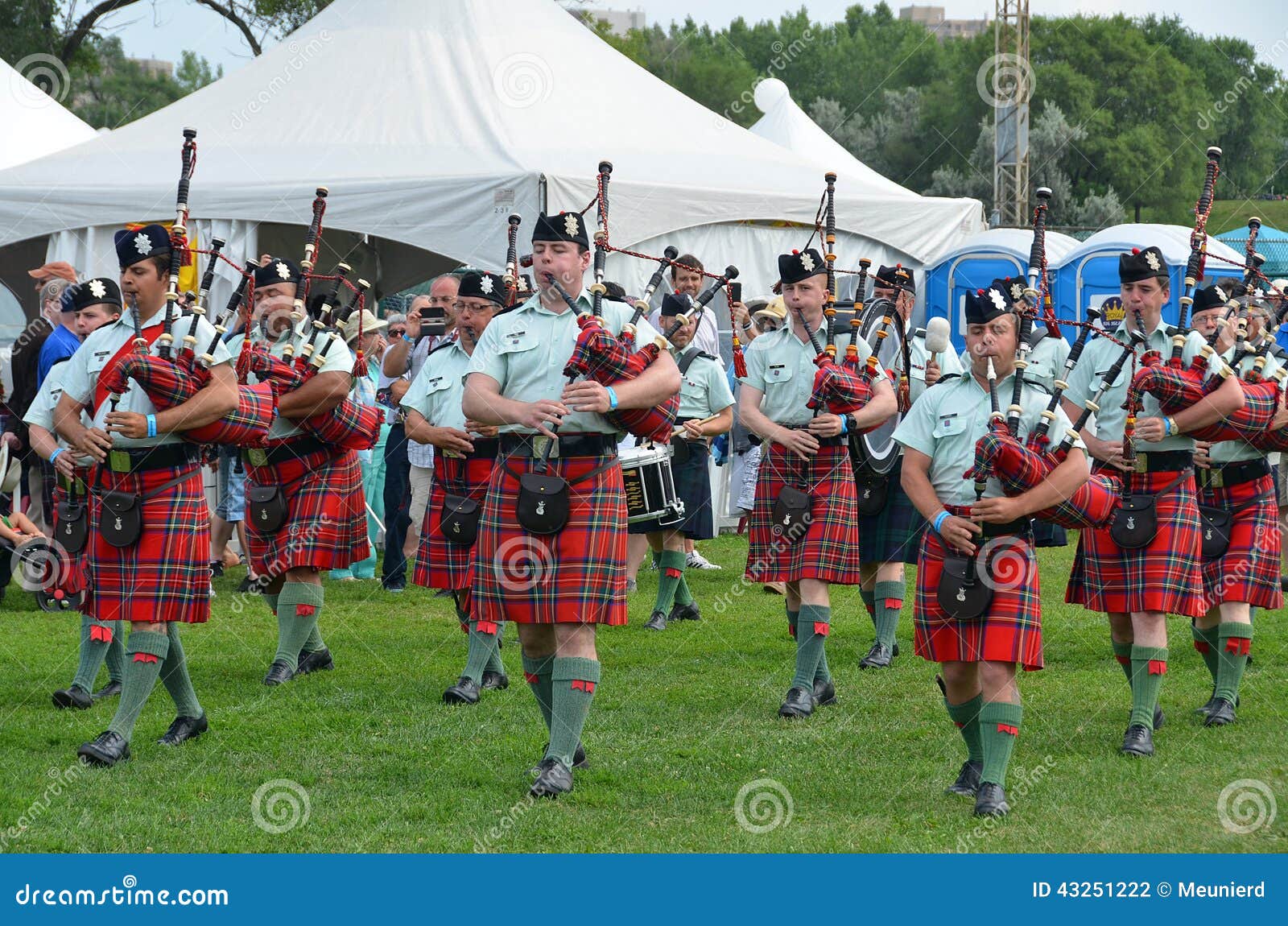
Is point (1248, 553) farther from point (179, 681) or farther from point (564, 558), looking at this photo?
point (179, 681)

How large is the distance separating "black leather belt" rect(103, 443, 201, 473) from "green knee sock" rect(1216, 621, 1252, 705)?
3243mm

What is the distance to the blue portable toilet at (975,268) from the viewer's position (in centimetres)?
1374

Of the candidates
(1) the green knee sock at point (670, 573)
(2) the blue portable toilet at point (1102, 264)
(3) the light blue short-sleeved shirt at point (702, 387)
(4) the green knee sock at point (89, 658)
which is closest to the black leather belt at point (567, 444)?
(4) the green knee sock at point (89, 658)

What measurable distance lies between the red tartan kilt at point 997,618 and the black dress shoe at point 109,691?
285 centimetres

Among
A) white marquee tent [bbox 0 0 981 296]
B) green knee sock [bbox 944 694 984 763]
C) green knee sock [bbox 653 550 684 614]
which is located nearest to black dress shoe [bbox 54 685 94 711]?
green knee sock [bbox 653 550 684 614]

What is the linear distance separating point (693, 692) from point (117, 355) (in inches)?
87.9

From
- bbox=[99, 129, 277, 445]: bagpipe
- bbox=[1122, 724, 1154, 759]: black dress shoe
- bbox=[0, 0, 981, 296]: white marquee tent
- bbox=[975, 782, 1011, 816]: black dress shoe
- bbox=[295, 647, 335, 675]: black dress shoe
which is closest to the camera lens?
bbox=[975, 782, 1011, 816]: black dress shoe

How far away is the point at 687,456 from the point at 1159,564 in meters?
3.04

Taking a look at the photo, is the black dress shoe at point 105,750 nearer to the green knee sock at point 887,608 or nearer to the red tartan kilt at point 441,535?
the red tartan kilt at point 441,535

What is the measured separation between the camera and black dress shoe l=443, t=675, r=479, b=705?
5.28 m

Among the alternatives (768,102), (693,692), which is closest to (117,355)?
(693,692)

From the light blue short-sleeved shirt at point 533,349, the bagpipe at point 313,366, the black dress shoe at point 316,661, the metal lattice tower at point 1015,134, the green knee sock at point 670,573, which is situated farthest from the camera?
the metal lattice tower at point 1015,134

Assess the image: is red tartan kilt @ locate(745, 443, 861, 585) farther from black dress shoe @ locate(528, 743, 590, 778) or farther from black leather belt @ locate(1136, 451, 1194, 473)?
black dress shoe @ locate(528, 743, 590, 778)

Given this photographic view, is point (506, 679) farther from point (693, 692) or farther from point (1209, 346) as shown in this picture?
point (1209, 346)
